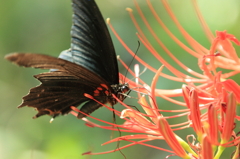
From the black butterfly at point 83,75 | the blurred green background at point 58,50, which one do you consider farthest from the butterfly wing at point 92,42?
the blurred green background at point 58,50

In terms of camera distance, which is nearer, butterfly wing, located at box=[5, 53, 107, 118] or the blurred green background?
butterfly wing, located at box=[5, 53, 107, 118]

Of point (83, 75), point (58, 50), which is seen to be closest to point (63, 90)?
point (83, 75)

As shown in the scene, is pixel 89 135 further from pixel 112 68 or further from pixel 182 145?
pixel 182 145

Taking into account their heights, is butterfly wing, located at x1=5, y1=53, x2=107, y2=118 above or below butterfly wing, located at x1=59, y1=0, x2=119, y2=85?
below

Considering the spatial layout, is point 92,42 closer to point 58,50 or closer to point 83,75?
point 83,75

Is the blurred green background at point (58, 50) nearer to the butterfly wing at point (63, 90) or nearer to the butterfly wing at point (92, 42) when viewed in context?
the butterfly wing at point (63, 90)

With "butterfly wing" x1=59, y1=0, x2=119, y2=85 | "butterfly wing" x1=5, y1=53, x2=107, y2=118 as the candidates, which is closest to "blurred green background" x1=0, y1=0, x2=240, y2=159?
"butterfly wing" x1=5, y1=53, x2=107, y2=118

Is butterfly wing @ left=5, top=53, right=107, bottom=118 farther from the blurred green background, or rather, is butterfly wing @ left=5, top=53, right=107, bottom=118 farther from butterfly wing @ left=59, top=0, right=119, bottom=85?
the blurred green background
